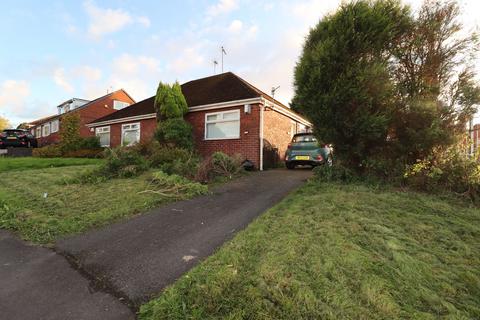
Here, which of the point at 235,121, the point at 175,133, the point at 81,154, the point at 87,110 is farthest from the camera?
the point at 87,110

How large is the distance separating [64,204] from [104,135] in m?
14.0

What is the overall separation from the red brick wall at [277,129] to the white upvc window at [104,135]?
40.3 feet

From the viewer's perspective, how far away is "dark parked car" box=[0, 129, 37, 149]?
61.3 ft

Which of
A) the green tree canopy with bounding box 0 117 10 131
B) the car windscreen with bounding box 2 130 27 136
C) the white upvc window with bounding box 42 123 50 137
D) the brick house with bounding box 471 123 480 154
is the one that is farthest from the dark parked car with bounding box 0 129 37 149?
the green tree canopy with bounding box 0 117 10 131

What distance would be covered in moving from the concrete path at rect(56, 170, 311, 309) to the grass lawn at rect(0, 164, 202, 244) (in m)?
0.40

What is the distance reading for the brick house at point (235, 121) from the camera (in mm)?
10250

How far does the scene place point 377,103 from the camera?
17.6 ft

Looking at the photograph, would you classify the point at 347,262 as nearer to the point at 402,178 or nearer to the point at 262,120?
the point at 402,178

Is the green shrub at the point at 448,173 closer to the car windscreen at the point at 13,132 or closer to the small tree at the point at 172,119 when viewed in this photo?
the small tree at the point at 172,119

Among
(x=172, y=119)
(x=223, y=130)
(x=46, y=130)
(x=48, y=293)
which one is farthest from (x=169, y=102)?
(x=46, y=130)

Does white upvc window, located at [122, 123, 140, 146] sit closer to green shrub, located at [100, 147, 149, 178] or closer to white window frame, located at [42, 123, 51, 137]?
green shrub, located at [100, 147, 149, 178]

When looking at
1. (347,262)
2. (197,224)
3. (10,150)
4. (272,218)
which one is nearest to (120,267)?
(197,224)

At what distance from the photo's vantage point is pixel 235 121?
10867 millimetres

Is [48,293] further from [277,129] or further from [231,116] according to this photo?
[277,129]
